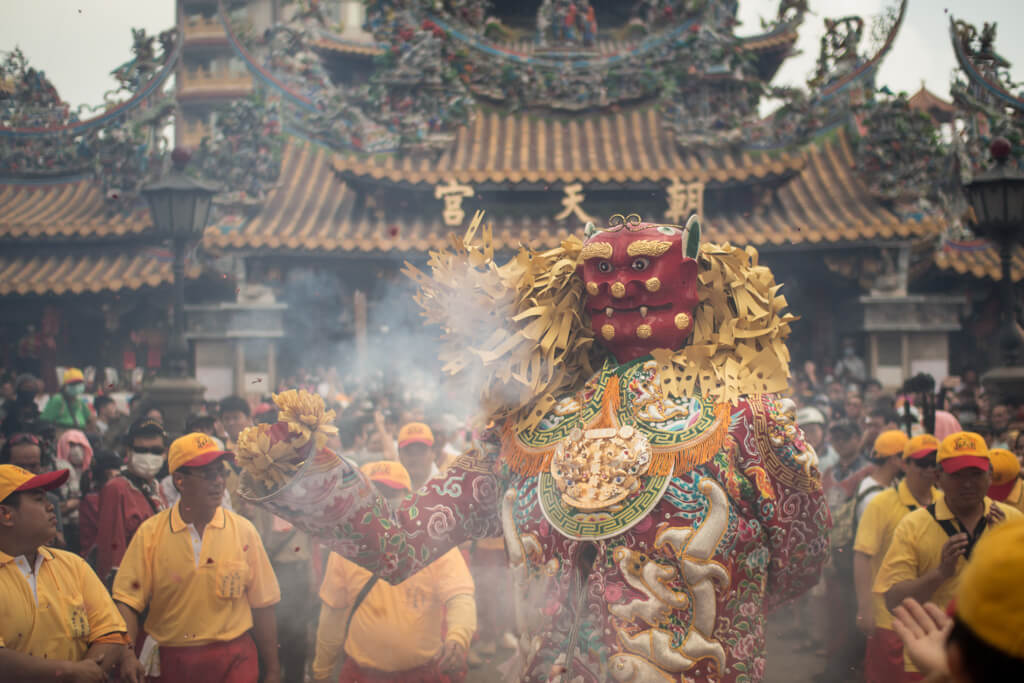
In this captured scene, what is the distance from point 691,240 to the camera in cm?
296

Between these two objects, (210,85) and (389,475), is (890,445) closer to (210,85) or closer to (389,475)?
(389,475)

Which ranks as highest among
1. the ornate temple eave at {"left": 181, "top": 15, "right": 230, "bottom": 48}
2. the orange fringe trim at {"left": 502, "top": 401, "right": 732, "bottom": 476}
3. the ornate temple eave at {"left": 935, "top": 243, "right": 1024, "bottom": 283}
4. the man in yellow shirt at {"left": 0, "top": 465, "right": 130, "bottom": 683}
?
the ornate temple eave at {"left": 181, "top": 15, "right": 230, "bottom": 48}

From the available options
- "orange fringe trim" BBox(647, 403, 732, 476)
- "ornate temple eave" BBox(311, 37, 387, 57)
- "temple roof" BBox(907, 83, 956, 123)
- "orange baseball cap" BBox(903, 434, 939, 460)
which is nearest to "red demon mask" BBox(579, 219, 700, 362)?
"orange fringe trim" BBox(647, 403, 732, 476)

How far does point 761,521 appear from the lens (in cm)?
282

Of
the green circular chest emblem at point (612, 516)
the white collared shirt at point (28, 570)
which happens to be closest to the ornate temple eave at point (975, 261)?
the green circular chest emblem at point (612, 516)

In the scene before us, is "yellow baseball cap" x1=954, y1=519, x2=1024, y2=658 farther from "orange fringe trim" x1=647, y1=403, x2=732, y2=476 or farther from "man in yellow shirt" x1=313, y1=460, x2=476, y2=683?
"man in yellow shirt" x1=313, y1=460, x2=476, y2=683

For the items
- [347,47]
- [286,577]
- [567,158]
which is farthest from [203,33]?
[286,577]

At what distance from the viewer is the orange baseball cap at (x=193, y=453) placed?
3.78m

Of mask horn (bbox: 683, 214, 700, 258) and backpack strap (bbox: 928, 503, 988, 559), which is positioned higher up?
mask horn (bbox: 683, 214, 700, 258)

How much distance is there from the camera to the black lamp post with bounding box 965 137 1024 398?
A: 21.6ft

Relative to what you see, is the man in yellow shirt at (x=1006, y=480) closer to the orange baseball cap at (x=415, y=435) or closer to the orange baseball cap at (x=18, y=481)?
the orange baseball cap at (x=415, y=435)

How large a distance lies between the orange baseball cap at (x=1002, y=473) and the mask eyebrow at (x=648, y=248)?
252 centimetres

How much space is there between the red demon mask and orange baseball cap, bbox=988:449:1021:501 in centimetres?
237

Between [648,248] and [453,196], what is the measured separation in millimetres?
9164
